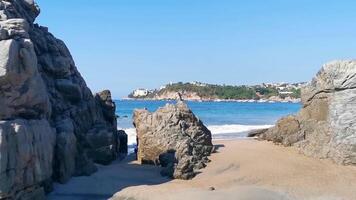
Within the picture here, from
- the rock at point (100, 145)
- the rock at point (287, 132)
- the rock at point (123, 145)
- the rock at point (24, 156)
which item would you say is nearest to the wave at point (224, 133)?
the rock at point (123, 145)

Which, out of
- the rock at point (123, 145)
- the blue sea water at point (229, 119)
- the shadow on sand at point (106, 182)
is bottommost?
the blue sea water at point (229, 119)

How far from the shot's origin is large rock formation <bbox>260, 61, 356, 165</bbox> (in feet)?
47.6

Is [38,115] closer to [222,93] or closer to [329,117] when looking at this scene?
[329,117]

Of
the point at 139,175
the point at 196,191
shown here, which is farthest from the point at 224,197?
the point at 139,175

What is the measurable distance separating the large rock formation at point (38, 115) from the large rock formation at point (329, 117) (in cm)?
632

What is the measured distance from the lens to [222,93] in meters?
131

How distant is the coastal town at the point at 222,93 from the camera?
415ft

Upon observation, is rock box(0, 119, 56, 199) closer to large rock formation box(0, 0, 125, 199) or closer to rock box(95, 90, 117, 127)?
large rock formation box(0, 0, 125, 199)

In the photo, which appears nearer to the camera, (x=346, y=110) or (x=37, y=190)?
(x=37, y=190)

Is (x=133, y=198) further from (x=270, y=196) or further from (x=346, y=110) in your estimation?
(x=346, y=110)

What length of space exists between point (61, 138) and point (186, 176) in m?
3.50

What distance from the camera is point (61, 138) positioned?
13344 millimetres

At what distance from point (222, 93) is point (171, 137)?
11473 cm

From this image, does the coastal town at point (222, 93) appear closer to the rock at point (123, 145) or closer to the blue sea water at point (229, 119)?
the blue sea water at point (229, 119)
